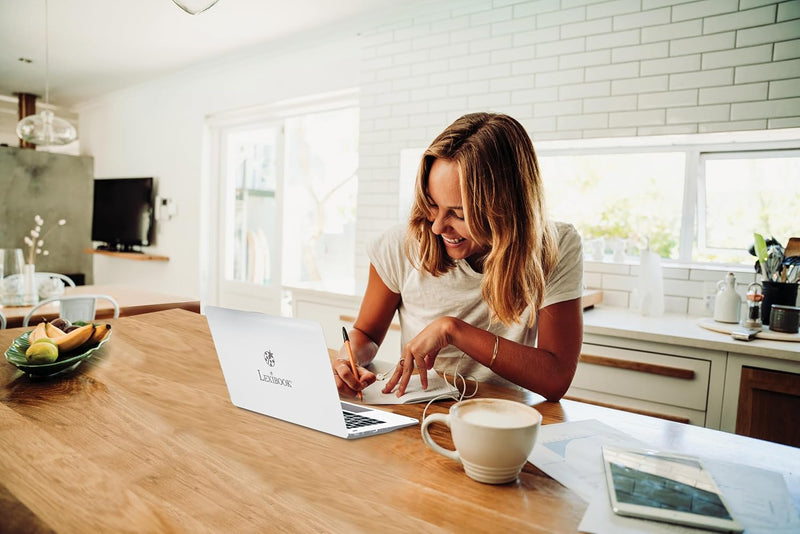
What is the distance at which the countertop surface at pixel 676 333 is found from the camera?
74.8 inches

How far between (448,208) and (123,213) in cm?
596

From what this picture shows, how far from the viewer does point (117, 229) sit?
6262 millimetres

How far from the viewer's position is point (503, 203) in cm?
118

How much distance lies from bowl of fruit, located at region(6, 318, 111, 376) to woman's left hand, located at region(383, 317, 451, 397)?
2.36 feet

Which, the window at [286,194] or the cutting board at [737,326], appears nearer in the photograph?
the cutting board at [737,326]

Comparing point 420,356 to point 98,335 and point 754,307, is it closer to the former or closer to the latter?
point 98,335

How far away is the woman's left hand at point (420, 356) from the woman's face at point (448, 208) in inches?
9.6

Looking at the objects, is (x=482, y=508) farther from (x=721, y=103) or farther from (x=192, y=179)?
(x=192, y=179)

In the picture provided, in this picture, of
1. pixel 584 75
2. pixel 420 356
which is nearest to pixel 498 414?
pixel 420 356

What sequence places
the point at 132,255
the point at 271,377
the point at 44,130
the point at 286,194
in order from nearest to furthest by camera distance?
the point at 271,377
the point at 44,130
the point at 286,194
the point at 132,255

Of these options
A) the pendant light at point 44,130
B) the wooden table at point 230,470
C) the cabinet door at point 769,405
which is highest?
the pendant light at point 44,130

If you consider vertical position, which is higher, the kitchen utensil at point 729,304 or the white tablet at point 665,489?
the kitchen utensil at point 729,304

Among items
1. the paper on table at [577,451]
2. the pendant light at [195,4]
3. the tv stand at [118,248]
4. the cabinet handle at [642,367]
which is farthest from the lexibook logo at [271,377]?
the tv stand at [118,248]

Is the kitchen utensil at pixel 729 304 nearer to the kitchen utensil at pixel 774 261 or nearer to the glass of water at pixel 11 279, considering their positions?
the kitchen utensil at pixel 774 261
